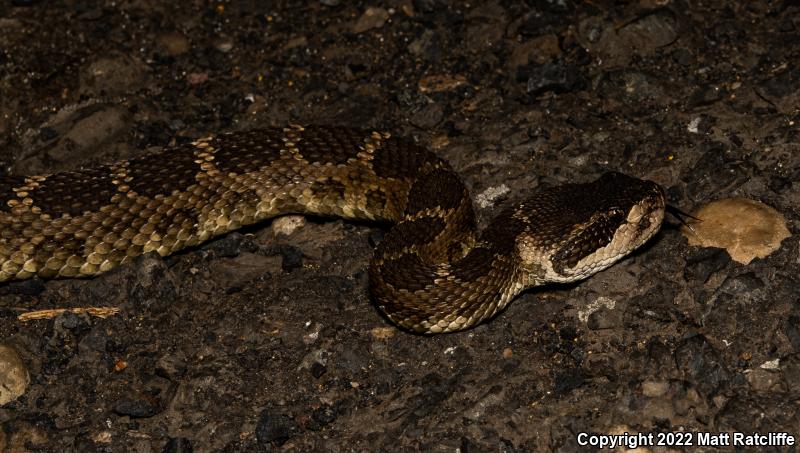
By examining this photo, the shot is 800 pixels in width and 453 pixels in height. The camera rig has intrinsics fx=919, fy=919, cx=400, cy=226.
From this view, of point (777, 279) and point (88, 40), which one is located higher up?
point (88, 40)

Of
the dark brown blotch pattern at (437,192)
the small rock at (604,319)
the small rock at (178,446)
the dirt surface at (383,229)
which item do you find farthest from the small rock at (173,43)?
the small rock at (604,319)

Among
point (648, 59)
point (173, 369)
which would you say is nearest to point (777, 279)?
point (648, 59)

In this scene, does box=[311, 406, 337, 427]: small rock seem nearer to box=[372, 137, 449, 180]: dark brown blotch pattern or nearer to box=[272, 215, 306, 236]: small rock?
box=[272, 215, 306, 236]: small rock

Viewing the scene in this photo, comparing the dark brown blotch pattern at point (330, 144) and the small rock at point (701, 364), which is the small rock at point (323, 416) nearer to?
the small rock at point (701, 364)

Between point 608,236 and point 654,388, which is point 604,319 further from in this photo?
point 654,388

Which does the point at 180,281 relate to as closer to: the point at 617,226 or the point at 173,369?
the point at 173,369

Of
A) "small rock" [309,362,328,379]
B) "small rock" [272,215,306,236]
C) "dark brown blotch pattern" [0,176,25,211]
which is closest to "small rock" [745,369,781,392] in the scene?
"small rock" [309,362,328,379]
